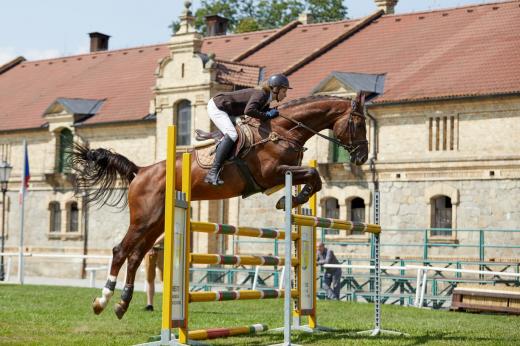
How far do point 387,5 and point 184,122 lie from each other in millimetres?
11559

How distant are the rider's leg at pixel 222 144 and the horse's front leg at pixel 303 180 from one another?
2.40 feet

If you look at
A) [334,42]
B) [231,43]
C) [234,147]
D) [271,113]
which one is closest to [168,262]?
[234,147]

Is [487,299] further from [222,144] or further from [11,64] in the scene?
[11,64]

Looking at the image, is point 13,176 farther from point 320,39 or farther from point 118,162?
point 118,162

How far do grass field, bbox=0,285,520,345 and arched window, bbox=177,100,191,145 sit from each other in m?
20.1

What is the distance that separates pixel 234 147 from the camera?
1318cm

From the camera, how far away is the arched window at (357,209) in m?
39.1

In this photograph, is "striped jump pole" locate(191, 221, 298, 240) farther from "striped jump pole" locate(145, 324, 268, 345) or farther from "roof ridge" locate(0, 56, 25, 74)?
"roof ridge" locate(0, 56, 25, 74)

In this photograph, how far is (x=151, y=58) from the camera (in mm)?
51844

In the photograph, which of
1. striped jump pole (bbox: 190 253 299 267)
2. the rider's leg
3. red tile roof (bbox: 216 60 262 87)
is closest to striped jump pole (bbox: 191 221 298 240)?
striped jump pole (bbox: 190 253 299 267)

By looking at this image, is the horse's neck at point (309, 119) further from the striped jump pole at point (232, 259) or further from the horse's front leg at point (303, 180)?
the striped jump pole at point (232, 259)

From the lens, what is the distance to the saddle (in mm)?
13133

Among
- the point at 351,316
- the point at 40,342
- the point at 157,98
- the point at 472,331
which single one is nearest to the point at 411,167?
the point at 157,98

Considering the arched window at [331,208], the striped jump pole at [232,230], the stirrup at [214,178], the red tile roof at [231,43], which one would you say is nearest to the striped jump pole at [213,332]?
the striped jump pole at [232,230]
